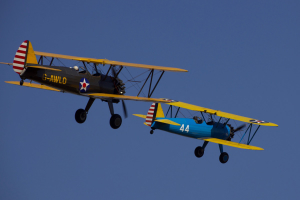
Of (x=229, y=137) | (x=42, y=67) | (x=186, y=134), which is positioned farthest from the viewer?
(x=229, y=137)

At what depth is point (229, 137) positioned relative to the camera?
127 ft

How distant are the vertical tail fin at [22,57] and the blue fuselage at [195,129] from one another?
35.1 ft

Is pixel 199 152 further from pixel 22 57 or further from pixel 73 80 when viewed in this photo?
pixel 22 57

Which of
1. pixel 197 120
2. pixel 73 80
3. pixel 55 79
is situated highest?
pixel 197 120

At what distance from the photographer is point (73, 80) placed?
28.3 m

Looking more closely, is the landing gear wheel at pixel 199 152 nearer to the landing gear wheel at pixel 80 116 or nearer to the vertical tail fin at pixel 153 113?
the vertical tail fin at pixel 153 113

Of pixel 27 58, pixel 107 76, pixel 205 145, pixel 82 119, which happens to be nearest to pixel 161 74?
pixel 107 76

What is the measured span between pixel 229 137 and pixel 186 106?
363 cm

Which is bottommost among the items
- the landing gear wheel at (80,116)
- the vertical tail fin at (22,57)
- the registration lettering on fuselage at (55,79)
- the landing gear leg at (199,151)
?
the landing gear wheel at (80,116)

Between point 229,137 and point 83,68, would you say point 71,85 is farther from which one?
point 229,137

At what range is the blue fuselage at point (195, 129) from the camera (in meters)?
35.3

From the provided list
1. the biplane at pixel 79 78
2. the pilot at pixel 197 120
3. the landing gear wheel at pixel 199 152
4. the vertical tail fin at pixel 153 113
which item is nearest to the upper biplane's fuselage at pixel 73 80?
the biplane at pixel 79 78

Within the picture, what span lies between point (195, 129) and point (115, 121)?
7.99 m

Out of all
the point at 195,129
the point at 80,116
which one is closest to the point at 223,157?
the point at 195,129
